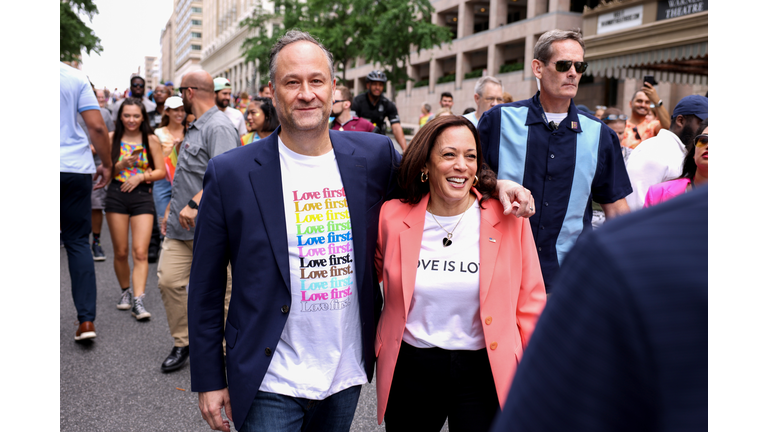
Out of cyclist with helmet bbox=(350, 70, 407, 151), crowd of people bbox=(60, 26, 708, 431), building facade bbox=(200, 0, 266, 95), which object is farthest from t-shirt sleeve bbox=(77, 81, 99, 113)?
building facade bbox=(200, 0, 266, 95)

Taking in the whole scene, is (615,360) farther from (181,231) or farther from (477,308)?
(181,231)

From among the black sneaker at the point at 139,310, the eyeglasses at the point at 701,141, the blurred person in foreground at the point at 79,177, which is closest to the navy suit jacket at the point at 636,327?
the eyeglasses at the point at 701,141

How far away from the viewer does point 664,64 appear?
17.8 metres

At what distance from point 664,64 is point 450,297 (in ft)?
59.7

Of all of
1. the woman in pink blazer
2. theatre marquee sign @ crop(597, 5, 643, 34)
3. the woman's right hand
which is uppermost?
theatre marquee sign @ crop(597, 5, 643, 34)

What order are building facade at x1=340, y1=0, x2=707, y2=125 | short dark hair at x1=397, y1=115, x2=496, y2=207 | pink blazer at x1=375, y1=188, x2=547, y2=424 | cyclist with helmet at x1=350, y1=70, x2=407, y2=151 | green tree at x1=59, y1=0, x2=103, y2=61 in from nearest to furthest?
pink blazer at x1=375, y1=188, x2=547, y2=424 → short dark hair at x1=397, y1=115, x2=496, y2=207 → cyclist with helmet at x1=350, y1=70, x2=407, y2=151 → building facade at x1=340, y1=0, x2=707, y2=125 → green tree at x1=59, y1=0, x2=103, y2=61

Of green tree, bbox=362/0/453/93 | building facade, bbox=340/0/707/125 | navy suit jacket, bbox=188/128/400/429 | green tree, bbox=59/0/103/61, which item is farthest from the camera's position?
green tree, bbox=362/0/453/93

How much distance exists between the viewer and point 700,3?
50.0 feet

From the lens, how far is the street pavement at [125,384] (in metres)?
3.79

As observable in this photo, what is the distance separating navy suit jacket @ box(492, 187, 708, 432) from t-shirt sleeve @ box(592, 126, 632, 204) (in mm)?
2759

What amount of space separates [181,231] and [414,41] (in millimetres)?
19210

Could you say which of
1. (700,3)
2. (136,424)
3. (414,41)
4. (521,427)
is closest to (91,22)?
(414,41)

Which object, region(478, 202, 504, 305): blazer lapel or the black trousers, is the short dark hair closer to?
region(478, 202, 504, 305): blazer lapel

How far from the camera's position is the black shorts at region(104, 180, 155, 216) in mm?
5848
